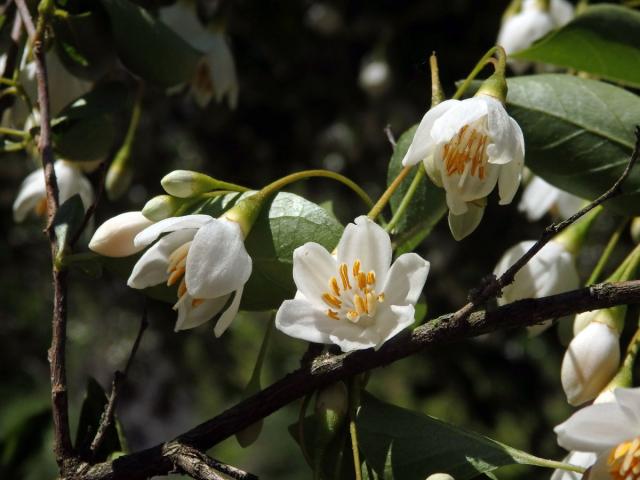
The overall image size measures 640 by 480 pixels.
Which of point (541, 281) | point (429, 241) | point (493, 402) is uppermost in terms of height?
point (541, 281)

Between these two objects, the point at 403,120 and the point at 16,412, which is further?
the point at 16,412

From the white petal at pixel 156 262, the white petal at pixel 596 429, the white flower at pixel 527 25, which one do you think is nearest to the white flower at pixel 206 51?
the white flower at pixel 527 25

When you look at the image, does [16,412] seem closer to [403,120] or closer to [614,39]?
[403,120]

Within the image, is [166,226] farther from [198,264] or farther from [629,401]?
[629,401]

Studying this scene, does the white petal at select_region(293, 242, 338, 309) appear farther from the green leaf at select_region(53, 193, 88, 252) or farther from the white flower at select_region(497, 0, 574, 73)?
the white flower at select_region(497, 0, 574, 73)

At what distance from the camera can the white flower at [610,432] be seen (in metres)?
0.67

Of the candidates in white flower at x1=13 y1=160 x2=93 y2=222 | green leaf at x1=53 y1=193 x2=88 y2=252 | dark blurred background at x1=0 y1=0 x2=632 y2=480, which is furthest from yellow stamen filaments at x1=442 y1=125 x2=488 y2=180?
dark blurred background at x1=0 y1=0 x2=632 y2=480

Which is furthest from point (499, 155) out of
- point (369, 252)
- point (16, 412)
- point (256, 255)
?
point (16, 412)

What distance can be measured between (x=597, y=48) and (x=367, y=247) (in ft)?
1.35

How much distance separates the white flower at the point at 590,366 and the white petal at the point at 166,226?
0.38m

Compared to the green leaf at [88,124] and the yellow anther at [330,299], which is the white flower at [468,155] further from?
the green leaf at [88,124]

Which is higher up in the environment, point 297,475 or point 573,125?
point 573,125

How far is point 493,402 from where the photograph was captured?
2.68 metres

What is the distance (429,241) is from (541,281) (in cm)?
171
